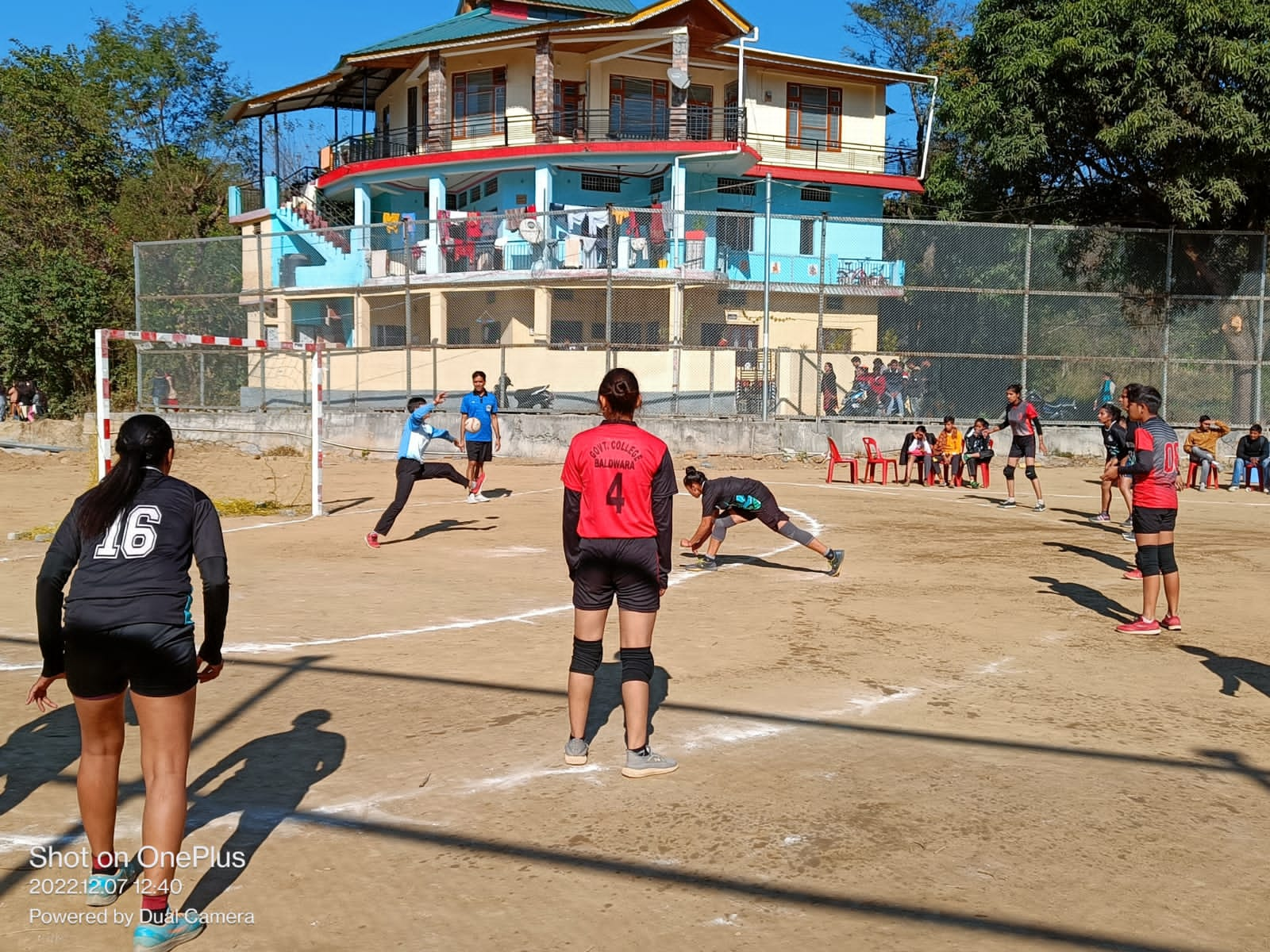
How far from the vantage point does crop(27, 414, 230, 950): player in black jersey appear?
3.83 m

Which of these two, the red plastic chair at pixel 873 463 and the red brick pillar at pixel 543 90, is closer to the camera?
the red plastic chair at pixel 873 463

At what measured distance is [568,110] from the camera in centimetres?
3766

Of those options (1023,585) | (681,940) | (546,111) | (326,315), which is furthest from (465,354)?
(681,940)

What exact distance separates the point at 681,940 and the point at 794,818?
1.20 meters

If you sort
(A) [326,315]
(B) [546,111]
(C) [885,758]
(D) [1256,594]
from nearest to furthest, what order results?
1. (C) [885,758]
2. (D) [1256,594]
3. (A) [326,315]
4. (B) [546,111]

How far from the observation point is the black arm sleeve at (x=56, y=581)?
12.8 feet

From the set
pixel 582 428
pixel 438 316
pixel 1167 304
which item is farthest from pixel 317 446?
pixel 1167 304

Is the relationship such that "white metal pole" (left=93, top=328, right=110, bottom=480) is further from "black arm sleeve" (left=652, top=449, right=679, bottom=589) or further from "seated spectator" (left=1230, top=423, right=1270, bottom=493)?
"seated spectator" (left=1230, top=423, right=1270, bottom=493)

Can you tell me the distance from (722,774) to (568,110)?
115 ft

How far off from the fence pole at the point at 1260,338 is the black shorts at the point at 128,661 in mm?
24785

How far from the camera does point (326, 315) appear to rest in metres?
27.4

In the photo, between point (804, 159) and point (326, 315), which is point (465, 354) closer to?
point (326, 315)

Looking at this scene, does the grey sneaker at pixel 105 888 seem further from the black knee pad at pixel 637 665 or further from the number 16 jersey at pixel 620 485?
→ the number 16 jersey at pixel 620 485

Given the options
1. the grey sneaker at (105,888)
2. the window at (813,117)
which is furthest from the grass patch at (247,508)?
the window at (813,117)
